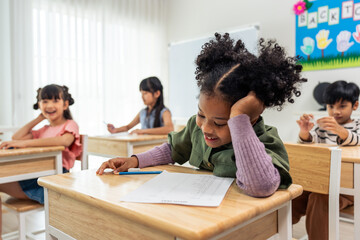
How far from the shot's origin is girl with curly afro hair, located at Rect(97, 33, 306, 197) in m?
0.69

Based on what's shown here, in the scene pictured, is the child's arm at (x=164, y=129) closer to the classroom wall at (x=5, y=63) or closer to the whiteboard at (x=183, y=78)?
the whiteboard at (x=183, y=78)

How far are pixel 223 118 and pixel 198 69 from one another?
193 millimetres

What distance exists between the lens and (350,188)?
51.1 inches

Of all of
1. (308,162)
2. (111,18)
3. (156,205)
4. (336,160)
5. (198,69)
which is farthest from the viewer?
(111,18)

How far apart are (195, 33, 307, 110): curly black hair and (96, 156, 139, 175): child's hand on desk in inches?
13.9

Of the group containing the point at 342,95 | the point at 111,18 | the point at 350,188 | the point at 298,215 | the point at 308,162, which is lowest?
the point at 298,215

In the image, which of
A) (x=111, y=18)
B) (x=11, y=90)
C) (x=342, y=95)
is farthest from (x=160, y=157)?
(x=111, y=18)

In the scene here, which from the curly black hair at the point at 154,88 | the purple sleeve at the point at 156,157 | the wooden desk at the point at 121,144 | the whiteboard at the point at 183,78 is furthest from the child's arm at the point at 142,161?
the whiteboard at the point at 183,78

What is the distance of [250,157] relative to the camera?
688mm

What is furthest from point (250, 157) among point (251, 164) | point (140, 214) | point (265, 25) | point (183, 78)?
point (183, 78)

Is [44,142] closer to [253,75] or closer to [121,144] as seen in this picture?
[121,144]

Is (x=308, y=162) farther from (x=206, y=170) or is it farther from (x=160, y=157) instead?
(x=160, y=157)

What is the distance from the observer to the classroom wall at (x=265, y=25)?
123 inches

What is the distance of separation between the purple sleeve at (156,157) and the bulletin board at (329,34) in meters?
2.13
